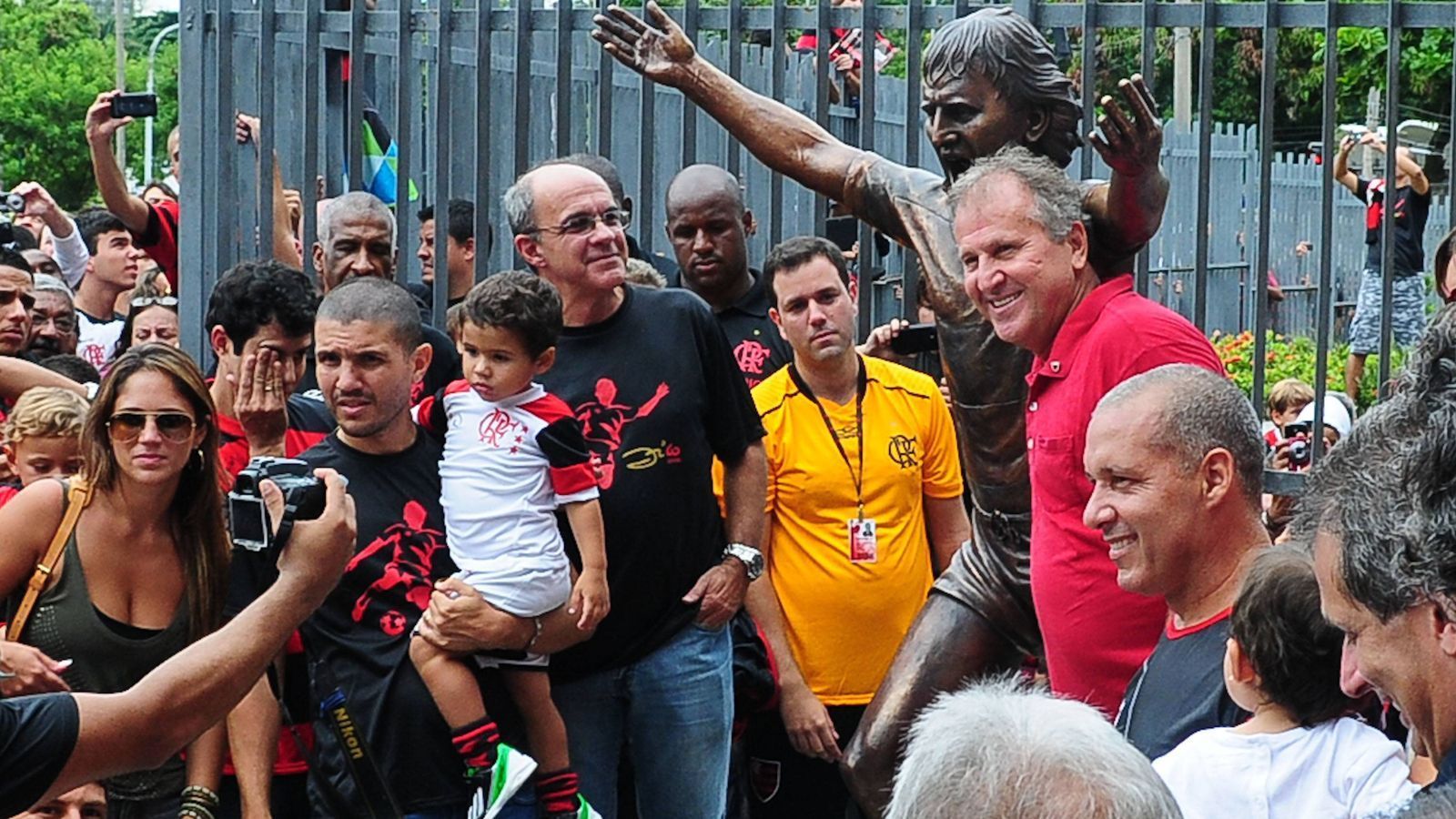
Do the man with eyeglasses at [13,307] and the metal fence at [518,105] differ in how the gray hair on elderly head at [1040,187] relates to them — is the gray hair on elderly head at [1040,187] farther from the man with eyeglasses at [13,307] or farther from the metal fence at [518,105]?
the man with eyeglasses at [13,307]

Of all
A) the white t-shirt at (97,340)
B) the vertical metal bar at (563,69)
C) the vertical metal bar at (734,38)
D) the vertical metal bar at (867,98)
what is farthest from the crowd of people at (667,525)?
the white t-shirt at (97,340)

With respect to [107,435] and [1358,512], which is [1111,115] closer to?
[1358,512]

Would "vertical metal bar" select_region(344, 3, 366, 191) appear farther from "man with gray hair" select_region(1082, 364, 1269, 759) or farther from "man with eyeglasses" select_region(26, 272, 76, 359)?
"man with gray hair" select_region(1082, 364, 1269, 759)

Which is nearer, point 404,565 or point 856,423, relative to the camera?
point 404,565

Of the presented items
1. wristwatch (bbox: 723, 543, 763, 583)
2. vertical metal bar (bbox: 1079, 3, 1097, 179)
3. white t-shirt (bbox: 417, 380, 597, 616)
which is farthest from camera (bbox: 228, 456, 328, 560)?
vertical metal bar (bbox: 1079, 3, 1097, 179)

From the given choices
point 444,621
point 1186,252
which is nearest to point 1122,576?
point 444,621

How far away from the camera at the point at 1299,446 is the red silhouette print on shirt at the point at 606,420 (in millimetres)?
2003

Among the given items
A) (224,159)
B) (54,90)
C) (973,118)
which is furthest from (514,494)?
(54,90)

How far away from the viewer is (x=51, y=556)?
16.8 ft

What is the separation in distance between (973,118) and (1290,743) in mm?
2306

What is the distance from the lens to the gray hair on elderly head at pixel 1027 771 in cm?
227

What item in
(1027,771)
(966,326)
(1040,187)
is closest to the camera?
(1027,771)

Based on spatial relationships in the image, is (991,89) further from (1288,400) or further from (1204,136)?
(1288,400)

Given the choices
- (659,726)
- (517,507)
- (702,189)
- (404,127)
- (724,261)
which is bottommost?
(659,726)
